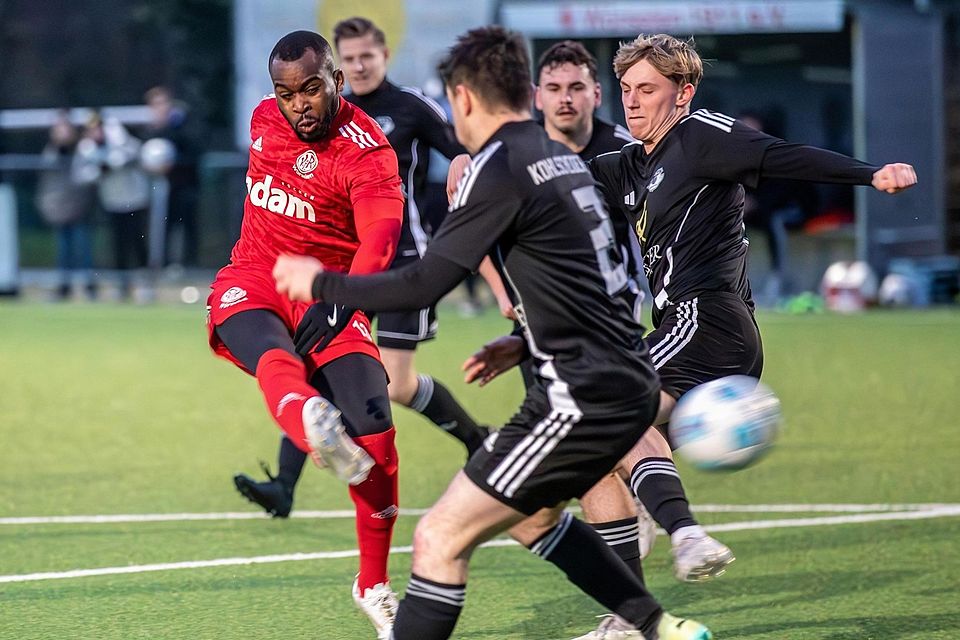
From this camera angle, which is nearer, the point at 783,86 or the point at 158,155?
the point at 158,155

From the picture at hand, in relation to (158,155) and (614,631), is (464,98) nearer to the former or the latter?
(614,631)

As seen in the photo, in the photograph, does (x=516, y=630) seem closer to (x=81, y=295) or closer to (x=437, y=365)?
(x=437, y=365)

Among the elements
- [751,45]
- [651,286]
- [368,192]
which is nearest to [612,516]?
[651,286]

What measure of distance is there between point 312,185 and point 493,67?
5.47ft

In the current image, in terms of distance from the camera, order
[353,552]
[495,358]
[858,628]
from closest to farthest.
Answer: [495,358] < [858,628] < [353,552]

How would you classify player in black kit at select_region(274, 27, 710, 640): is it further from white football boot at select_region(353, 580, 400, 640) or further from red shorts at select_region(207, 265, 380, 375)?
red shorts at select_region(207, 265, 380, 375)

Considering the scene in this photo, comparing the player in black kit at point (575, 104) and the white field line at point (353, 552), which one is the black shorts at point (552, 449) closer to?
the white field line at point (353, 552)

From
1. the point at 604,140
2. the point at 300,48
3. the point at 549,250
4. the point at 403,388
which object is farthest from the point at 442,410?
the point at 549,250

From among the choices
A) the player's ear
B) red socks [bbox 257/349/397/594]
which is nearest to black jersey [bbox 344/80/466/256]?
red socks [bbox 257/349/397/594]

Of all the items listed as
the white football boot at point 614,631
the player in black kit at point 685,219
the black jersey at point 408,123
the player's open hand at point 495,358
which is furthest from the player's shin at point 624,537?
the black jersey at point 408,123

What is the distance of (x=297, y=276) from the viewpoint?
4.45 metres

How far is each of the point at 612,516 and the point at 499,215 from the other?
165 centimetres

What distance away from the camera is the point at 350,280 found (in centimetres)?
450

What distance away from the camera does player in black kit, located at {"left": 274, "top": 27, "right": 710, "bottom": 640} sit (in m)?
4.45
